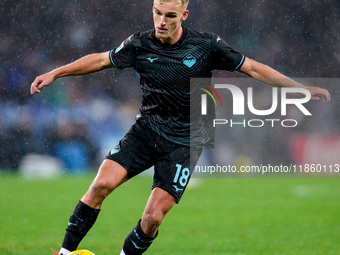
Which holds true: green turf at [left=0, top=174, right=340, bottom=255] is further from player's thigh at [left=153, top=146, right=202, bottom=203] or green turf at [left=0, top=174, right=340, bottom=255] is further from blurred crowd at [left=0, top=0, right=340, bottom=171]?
player's thigh at [left=153, top=146, right=202, bottom=203]

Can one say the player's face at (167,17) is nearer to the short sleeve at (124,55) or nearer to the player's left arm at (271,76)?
the short sleeve at (124,55)

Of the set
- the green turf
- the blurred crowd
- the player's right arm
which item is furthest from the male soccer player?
the blurred crowd

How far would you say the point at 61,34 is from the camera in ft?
56.8

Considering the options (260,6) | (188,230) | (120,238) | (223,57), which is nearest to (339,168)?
(260,6)

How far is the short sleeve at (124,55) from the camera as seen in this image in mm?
5266

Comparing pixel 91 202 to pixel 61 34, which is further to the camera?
pixel 61 34

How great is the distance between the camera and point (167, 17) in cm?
504

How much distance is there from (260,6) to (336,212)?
871cm

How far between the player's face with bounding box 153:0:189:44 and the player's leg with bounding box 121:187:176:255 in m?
Result: 1.22

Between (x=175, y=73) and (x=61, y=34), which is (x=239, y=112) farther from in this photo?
(x=175, y=73)

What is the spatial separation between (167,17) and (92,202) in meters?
1.54

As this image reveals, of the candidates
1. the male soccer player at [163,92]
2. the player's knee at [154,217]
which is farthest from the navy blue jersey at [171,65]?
the player's knee at [154,217]

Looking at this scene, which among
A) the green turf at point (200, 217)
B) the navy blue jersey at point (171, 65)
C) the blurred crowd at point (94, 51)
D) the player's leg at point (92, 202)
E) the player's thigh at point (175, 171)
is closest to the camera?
the player's leg at point (92, 202)

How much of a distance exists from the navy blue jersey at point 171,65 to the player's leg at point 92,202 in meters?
0.51
